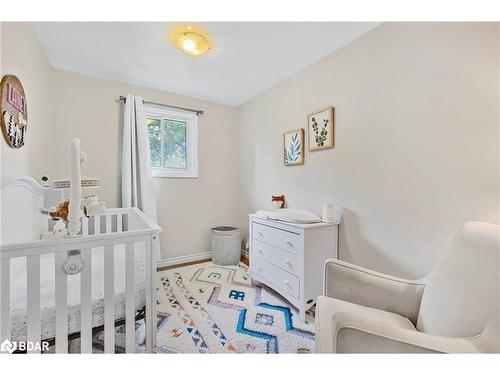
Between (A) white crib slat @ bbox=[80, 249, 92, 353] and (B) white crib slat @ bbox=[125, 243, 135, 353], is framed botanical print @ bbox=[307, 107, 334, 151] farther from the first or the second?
(A) white crib slat @ bbox=[80, 249, 92, 353]

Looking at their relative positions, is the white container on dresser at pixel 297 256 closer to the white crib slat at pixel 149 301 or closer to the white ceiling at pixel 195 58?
the white crib slat at pixel 149 301

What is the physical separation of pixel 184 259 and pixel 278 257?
1520 millimetres

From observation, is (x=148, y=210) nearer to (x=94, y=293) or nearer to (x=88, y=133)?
(x=88, y=133)

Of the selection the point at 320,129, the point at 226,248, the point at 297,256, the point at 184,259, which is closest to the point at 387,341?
the point at 297,256

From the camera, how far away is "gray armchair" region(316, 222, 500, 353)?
741 millimetres

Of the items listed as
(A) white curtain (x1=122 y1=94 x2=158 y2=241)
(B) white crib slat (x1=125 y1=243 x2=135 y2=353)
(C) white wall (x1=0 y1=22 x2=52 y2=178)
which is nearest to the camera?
(B) white crib slat (x1=125 y1=243 x2=135 y2=353)

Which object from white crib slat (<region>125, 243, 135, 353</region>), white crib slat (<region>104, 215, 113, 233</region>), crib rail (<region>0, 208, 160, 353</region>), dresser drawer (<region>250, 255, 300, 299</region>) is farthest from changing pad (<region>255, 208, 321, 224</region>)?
white crib slat (<region>104, 215, 113, 233</region>)

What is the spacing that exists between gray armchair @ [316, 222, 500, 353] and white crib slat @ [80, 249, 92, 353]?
1.02 meters

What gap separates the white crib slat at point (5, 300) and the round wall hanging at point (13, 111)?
89 centimetres

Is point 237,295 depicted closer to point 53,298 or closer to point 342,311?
point 342,311

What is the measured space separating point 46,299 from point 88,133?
1.88m

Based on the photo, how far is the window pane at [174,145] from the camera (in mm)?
2814
